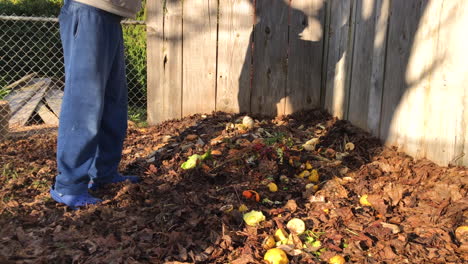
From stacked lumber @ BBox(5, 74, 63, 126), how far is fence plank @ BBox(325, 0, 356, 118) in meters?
3.70

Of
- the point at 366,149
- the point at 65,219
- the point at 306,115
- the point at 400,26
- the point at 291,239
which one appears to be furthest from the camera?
the point at 306,115

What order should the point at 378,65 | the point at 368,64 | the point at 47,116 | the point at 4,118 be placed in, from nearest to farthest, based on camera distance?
the point at 378,65, the point at 368,64, the point at 4,118, the point at 47,116

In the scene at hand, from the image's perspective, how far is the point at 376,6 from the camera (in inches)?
149

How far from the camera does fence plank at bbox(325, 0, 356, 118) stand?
433 cm

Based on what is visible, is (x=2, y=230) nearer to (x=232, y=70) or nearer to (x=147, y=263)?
(x=147, y=263)

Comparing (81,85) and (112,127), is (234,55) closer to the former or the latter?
(112,127)

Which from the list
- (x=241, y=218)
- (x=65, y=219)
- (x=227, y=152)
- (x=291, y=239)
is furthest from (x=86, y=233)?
(x=227, y=152)

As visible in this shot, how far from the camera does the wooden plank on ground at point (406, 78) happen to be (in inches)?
124

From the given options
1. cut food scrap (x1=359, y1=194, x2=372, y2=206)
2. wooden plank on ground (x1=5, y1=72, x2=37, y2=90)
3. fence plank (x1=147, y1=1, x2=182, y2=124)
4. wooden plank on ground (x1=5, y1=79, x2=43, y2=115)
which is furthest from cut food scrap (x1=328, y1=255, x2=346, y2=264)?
wooden plank on ground (x1=5, y1=72, x2=37, y2=90)

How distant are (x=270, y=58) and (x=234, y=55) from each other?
0.42 m

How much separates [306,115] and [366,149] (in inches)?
54.5

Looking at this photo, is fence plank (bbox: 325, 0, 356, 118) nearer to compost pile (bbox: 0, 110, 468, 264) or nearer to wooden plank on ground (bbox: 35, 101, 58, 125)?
compost pile (bbox: 0, 110, 468, 264)

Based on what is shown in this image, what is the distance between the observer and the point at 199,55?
5.16 meters

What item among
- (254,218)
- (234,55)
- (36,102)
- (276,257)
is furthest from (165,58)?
(276,257)
